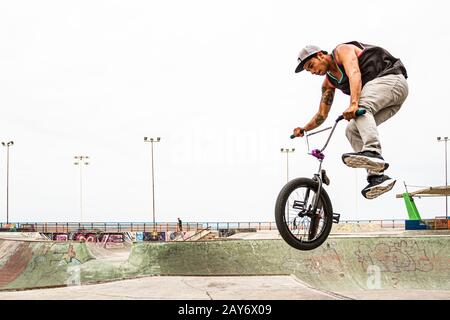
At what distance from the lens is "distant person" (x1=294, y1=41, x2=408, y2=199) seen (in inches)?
162

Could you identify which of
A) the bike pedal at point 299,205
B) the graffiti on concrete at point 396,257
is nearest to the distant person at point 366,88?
the bike pedal at point 299,205

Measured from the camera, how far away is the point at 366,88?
429 centimetres

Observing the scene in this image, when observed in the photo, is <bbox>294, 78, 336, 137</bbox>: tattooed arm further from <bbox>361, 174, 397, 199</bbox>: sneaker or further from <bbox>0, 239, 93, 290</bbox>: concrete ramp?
<bbox>0, 239, 93, 290</bbox>: concrete ramp

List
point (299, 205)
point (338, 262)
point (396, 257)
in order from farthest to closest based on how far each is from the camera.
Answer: point (338, 262), point (396, 257), point (299, 205)

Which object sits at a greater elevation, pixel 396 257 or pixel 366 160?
pixel 366 160

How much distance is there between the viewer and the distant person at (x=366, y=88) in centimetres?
411

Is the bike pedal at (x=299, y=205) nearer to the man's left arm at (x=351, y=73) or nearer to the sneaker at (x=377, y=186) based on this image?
the sneaker at (x=377, y=186)

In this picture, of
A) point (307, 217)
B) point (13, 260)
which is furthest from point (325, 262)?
point (13, 260)

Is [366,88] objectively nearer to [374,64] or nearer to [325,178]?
[374,64]

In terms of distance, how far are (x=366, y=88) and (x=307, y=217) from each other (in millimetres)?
1506

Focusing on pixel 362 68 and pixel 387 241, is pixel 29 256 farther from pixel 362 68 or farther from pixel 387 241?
pixel 362 68

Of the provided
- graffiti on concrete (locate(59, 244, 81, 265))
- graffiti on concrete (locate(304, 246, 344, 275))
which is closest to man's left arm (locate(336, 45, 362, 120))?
graffiti on concrete (locate(304, 246, 344, 275))
